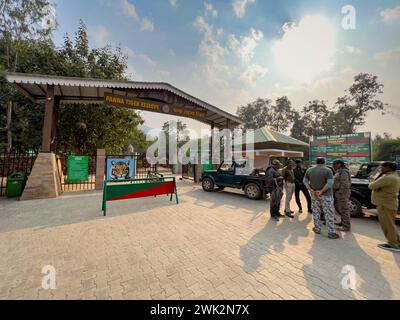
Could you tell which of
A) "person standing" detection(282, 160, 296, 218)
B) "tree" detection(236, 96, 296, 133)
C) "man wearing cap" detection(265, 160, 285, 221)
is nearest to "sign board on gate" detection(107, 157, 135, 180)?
"man wearing cap" detection(265, 160, 285, 221)

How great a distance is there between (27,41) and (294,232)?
23.7 metres

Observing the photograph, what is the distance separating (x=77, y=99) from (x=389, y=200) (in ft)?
41.2

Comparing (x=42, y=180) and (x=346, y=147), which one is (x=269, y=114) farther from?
(x=42, y=180)

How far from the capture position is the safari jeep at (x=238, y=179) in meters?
7.63

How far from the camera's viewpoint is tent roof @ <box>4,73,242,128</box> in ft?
22.5

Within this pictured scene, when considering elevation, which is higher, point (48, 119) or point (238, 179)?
point (48, 119)

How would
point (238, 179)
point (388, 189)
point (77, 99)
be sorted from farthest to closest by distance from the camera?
point (77, 99) < point (238, 179) < point (388, 189)

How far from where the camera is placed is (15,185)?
7211mm

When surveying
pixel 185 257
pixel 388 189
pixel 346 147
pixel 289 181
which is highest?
pixel 346 147

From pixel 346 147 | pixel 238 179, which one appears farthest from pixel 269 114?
pixel 238 179

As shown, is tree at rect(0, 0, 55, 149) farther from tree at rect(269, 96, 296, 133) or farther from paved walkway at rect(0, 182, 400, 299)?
tree at rect(269, 96, 296, 133)

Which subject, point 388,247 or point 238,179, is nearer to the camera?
point 388,247

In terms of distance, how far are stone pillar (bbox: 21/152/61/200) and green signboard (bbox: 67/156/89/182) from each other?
1273mm
